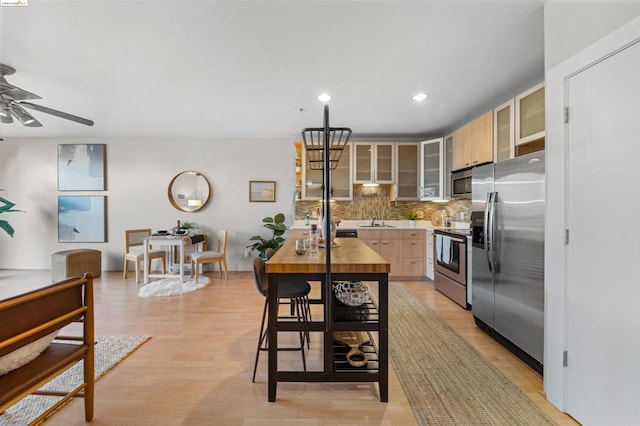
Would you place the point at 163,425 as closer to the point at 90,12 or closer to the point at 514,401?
the point at 514,401

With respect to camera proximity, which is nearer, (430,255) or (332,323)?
(332,323)

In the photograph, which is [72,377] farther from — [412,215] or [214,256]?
[412,215]

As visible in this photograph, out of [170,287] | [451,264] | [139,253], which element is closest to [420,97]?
[451,264]

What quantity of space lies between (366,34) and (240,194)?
3.94m

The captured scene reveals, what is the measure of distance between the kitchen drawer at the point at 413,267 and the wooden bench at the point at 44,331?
409 cm

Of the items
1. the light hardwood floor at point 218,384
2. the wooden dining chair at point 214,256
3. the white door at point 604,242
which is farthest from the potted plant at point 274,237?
the white door at point 604,242

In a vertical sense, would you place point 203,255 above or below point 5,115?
below

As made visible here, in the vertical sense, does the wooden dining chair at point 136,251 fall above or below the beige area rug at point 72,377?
above

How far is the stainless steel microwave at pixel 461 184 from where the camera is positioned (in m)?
3.86

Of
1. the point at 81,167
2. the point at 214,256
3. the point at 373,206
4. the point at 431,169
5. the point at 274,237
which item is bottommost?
the point at 214,256

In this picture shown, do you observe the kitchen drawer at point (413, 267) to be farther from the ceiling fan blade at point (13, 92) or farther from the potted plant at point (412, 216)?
the ceiling fan blade at point (13, 92)

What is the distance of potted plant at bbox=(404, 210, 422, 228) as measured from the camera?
16.8ft

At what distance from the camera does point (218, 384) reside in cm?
196

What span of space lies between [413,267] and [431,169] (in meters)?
1.67
